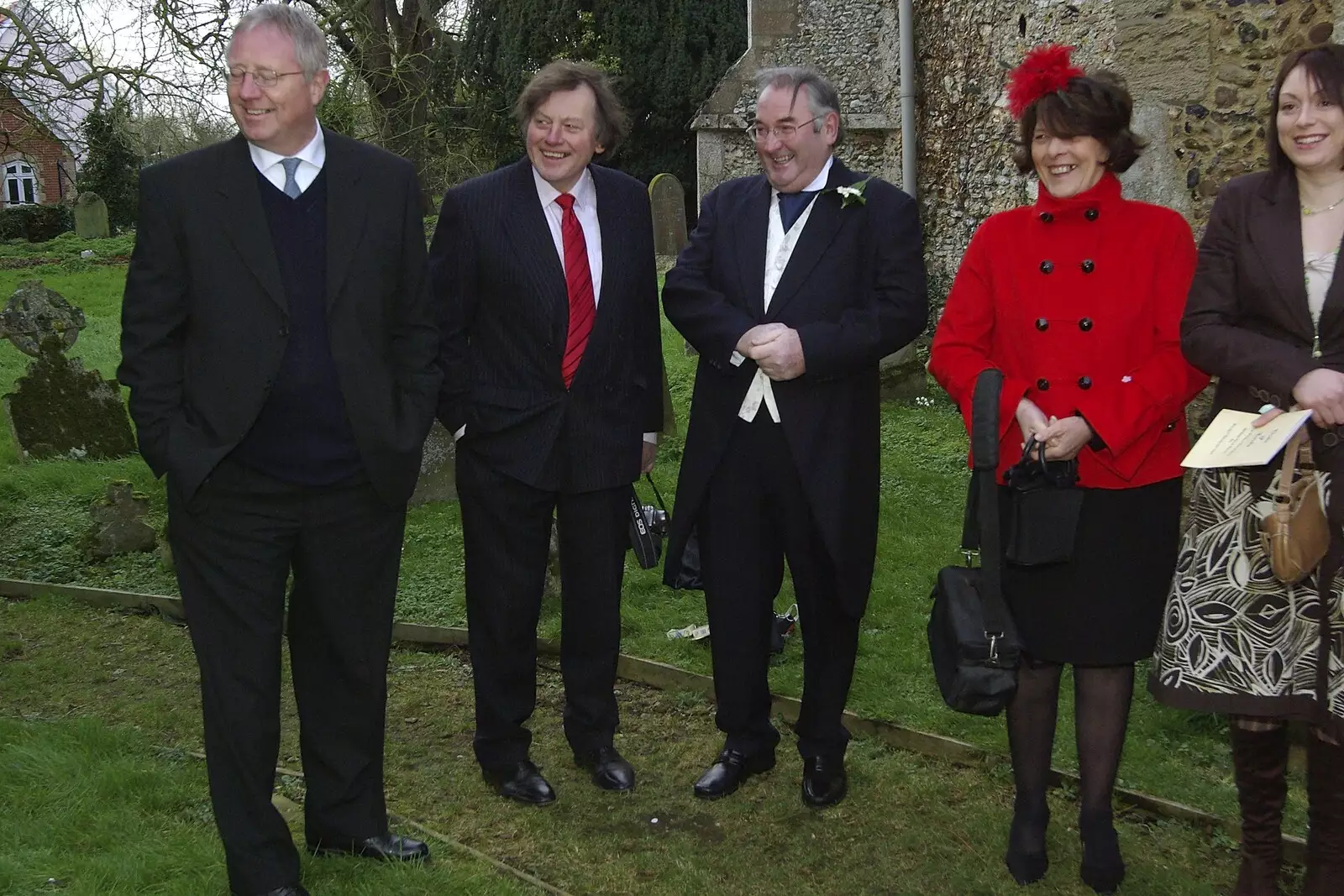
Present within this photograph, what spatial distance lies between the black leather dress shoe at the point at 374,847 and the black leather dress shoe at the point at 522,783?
24.9 inches

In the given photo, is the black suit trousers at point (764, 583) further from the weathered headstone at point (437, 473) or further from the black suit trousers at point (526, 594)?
the weathered headstone at point (437, 473)

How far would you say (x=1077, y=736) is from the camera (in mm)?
3879

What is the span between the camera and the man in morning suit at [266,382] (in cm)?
341

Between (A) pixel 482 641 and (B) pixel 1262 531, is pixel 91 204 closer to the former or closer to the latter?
(A) pixel 482 641

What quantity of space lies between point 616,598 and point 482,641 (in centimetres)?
49

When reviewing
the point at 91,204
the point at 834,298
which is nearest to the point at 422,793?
the point at 834,298

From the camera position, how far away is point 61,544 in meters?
7.89

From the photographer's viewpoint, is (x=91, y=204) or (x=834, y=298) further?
(x=91, y=204)

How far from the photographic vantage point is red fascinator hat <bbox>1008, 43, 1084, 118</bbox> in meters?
3.67

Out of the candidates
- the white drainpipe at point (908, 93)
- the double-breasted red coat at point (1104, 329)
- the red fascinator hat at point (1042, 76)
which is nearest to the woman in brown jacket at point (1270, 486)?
the double-breasted red coat at point (1104, 329)

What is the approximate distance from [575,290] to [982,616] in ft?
5.59

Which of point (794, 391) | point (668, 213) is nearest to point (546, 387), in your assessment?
point (794, 391)

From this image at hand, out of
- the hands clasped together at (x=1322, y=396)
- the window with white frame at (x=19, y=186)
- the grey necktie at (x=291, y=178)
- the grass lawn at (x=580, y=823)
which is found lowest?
the grass lawn at (x=580, y=823)

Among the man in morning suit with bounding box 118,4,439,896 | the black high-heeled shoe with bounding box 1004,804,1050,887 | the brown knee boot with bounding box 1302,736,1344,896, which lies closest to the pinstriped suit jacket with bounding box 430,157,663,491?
the man in morning suit with bounding box 118,4,439,896
